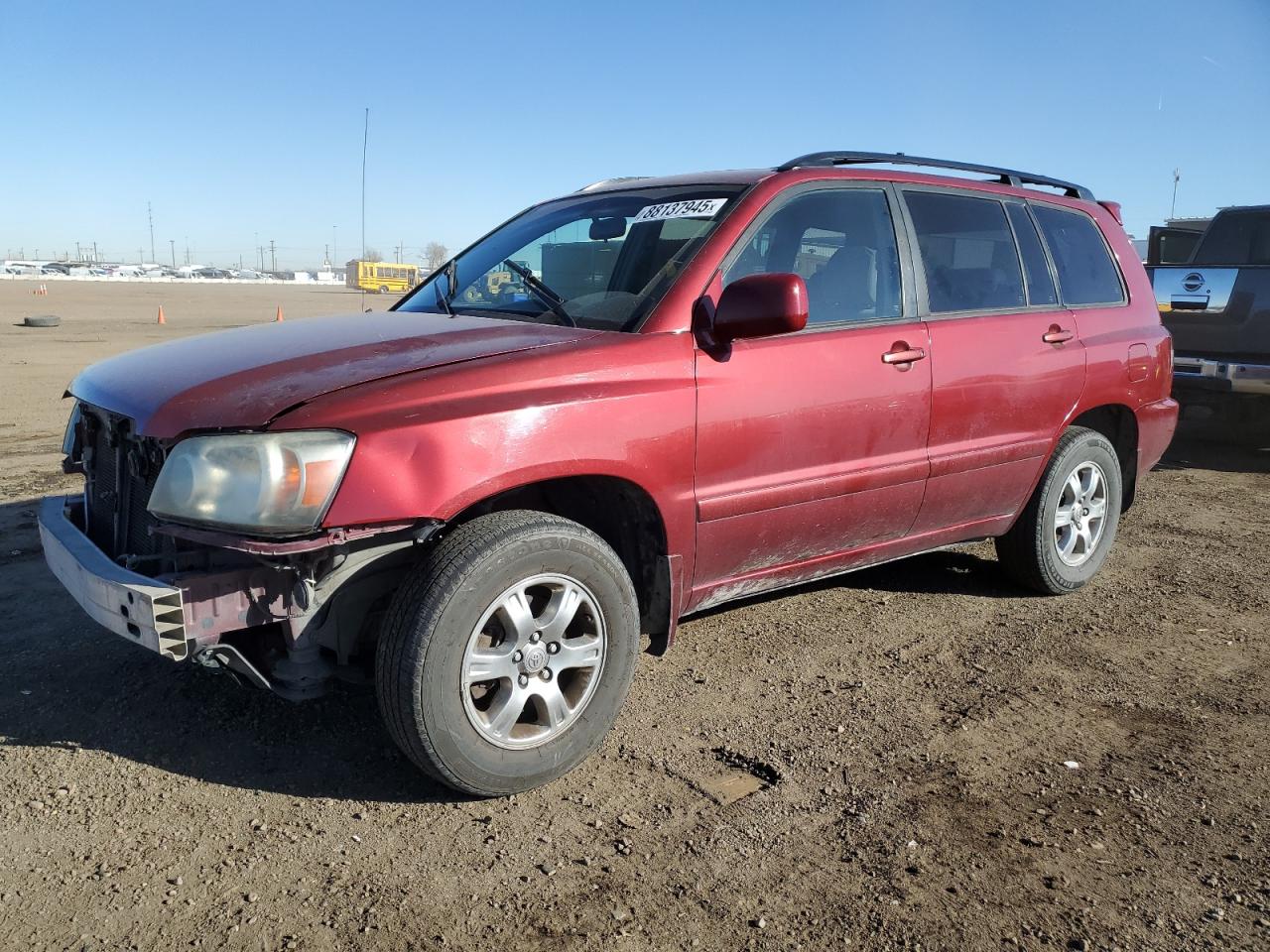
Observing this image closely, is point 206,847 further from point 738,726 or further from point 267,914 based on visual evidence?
point 738,726

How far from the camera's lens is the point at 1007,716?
347 cm

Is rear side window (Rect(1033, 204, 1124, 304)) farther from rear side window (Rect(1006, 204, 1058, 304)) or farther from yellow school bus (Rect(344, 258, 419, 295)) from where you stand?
yellow school bus (Rect(344, 258, 419, 295))

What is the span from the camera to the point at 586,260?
3.73 m

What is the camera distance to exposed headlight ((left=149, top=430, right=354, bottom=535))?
8.23 feet

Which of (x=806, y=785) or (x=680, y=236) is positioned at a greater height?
(x=680, y=236)

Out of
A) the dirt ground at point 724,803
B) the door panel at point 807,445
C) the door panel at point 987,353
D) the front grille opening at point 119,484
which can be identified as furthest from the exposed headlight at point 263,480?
the door panel at point 987,353

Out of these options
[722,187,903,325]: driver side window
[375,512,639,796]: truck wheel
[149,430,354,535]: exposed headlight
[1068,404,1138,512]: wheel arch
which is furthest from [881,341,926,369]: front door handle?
[149,430,354,535]: exposed headlight

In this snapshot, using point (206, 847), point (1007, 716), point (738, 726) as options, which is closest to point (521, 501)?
point (738, 726)

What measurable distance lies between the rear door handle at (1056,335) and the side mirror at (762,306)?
1.70 m

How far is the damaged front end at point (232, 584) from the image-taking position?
252cm

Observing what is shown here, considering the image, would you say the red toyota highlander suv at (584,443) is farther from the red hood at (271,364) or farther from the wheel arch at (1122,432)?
the wheel arch at (1122,432)

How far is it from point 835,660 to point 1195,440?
283 inches

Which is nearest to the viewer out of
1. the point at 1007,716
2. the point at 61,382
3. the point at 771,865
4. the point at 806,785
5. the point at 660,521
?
the point at 771,865

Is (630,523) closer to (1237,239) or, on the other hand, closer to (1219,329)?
(1219,329)
